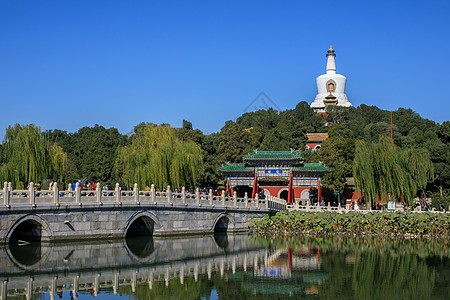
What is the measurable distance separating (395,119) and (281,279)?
144ft

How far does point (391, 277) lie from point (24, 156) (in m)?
16.1

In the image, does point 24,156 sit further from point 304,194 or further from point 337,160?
point 337,160

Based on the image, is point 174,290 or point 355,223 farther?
point 355,223

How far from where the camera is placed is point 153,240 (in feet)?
77.0

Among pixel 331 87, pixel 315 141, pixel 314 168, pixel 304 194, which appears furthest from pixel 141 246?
pixel 331 87

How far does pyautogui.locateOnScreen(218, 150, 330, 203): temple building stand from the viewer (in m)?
35.1

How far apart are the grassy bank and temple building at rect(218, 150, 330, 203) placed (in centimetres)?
641

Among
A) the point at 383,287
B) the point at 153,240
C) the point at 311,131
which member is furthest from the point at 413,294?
the point at 311,131

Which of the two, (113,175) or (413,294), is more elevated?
(113,175)

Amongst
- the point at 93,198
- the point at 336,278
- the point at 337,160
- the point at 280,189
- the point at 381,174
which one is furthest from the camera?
the point at 337,160

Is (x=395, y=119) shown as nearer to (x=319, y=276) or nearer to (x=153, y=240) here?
(x=153, y=240)

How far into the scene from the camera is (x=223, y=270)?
18.0 m

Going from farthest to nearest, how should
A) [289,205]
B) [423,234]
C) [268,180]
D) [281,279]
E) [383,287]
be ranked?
[268,180], [289,205], [423,234], [281,279], [383,287]

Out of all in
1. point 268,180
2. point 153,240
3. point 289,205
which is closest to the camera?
point 153,240
